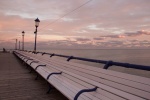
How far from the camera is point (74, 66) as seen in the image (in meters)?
5.84

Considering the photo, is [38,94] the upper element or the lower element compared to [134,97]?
lower

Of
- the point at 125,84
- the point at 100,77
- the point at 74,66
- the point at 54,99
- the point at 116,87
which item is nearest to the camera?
the point at 125,84

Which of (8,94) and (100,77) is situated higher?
(100,77)

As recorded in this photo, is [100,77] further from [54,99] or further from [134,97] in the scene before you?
[54,99]

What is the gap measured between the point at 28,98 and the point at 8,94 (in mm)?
788

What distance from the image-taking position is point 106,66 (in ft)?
13.5

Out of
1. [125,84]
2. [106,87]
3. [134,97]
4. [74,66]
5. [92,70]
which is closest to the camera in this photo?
[134,97]

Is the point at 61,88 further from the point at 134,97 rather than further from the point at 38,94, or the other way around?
the point at 134,97

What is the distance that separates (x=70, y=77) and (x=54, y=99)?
28.6 inches

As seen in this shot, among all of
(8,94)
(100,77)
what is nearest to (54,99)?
(8,94)

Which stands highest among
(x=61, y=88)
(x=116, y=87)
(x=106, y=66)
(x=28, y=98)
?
(x=106, y=66)

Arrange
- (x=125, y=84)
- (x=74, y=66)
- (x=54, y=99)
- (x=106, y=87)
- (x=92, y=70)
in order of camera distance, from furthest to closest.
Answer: (x=74, y=66) → (x=54, y=99) → (x=92, y=70) → (x=106, y=87) → (x=125, y=84)

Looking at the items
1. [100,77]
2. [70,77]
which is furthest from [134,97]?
[70,77]

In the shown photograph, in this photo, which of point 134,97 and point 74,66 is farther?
point 74,66
